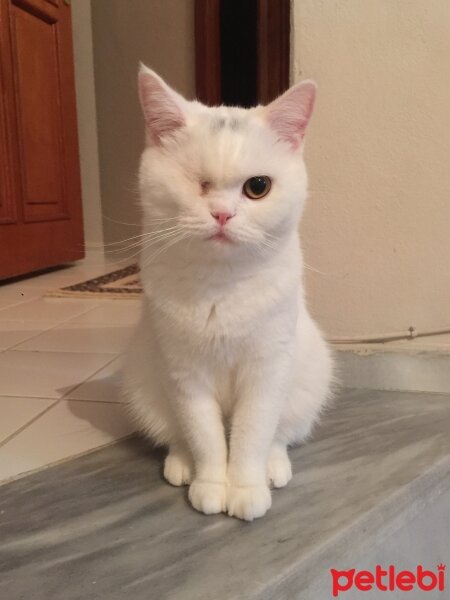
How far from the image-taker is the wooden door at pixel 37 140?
2.70 meters

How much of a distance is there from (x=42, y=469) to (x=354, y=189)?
963 millimetres

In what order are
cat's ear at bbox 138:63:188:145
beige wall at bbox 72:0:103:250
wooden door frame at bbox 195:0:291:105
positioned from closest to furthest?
1. cat's ear at bbox 138:63:188:145
2. wooden door frame at bbox 195:0:291:105
3. beige wall at bbox 72:0:103:250

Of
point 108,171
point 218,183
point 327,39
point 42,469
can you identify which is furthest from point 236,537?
point 108,171

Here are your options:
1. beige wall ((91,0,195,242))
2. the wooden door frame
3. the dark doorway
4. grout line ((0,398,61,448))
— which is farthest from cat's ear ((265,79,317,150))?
the dark doorway

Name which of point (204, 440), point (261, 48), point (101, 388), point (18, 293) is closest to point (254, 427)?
point (204, 440)

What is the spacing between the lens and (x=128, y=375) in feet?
3.66

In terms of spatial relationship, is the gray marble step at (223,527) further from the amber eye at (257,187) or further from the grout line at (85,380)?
the amber eye at (257,187)

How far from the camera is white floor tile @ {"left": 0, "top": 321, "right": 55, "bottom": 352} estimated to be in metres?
1.85

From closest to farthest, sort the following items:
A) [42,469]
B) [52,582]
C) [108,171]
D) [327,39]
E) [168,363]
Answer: [52,582] < [168,363] < [42,469] < [327,39] < [108,171]

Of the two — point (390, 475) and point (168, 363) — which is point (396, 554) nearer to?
point (390, 475)

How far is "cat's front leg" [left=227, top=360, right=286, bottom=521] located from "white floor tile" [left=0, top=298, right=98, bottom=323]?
4.55ft

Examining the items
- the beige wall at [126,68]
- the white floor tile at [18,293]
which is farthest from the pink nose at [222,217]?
the beige wall at [126,68]

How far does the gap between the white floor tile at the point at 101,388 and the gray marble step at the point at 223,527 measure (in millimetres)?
248

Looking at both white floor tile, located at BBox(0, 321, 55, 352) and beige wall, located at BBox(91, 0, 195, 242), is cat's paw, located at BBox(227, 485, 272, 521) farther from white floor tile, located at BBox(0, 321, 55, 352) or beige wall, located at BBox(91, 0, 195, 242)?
beige wall, located at BBox(91, 0, 195, 242)
